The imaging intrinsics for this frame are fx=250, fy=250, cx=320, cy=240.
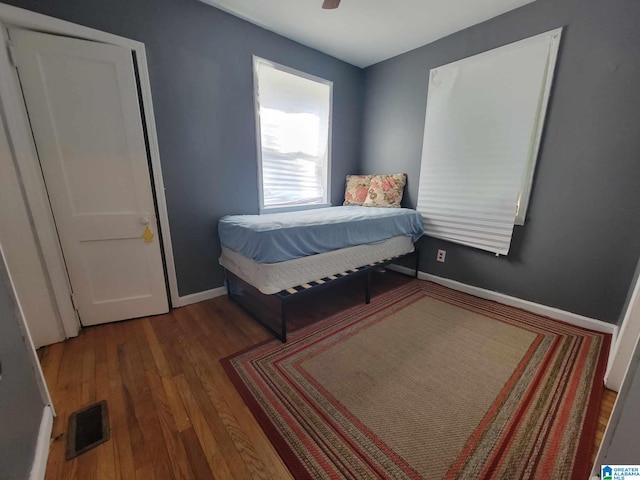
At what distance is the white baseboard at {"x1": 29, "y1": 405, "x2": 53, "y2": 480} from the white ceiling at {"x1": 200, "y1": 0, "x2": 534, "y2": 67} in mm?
2867

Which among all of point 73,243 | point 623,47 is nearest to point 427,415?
point 73,243

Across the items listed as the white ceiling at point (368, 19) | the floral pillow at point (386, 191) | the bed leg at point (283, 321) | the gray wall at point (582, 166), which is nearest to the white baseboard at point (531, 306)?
the gray wall at point (582, 166)

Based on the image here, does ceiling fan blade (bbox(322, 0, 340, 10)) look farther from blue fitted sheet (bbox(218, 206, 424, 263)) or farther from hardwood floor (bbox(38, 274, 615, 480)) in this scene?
hardwood floor (bbox(38, 274, 615, 480))

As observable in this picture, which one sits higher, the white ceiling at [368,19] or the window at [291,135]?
the white ceiling at [368,19]

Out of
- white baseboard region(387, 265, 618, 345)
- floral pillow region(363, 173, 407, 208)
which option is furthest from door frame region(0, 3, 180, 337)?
white baseboard region(387, 265, 618, 345)

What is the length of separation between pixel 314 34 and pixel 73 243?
8.91ft

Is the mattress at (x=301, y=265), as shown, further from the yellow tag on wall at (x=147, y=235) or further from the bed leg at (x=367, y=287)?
the yellow tag on wall at (x=147, y=235)

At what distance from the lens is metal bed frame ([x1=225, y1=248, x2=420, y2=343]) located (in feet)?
5.81

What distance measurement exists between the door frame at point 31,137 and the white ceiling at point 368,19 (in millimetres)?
896

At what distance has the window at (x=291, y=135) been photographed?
8.25 ft

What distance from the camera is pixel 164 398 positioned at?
1319mm

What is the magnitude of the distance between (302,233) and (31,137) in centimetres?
180

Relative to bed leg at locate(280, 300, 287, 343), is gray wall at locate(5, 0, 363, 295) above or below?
above

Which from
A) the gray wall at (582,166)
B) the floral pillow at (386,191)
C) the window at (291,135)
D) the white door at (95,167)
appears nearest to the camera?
the white door at (95,167)
